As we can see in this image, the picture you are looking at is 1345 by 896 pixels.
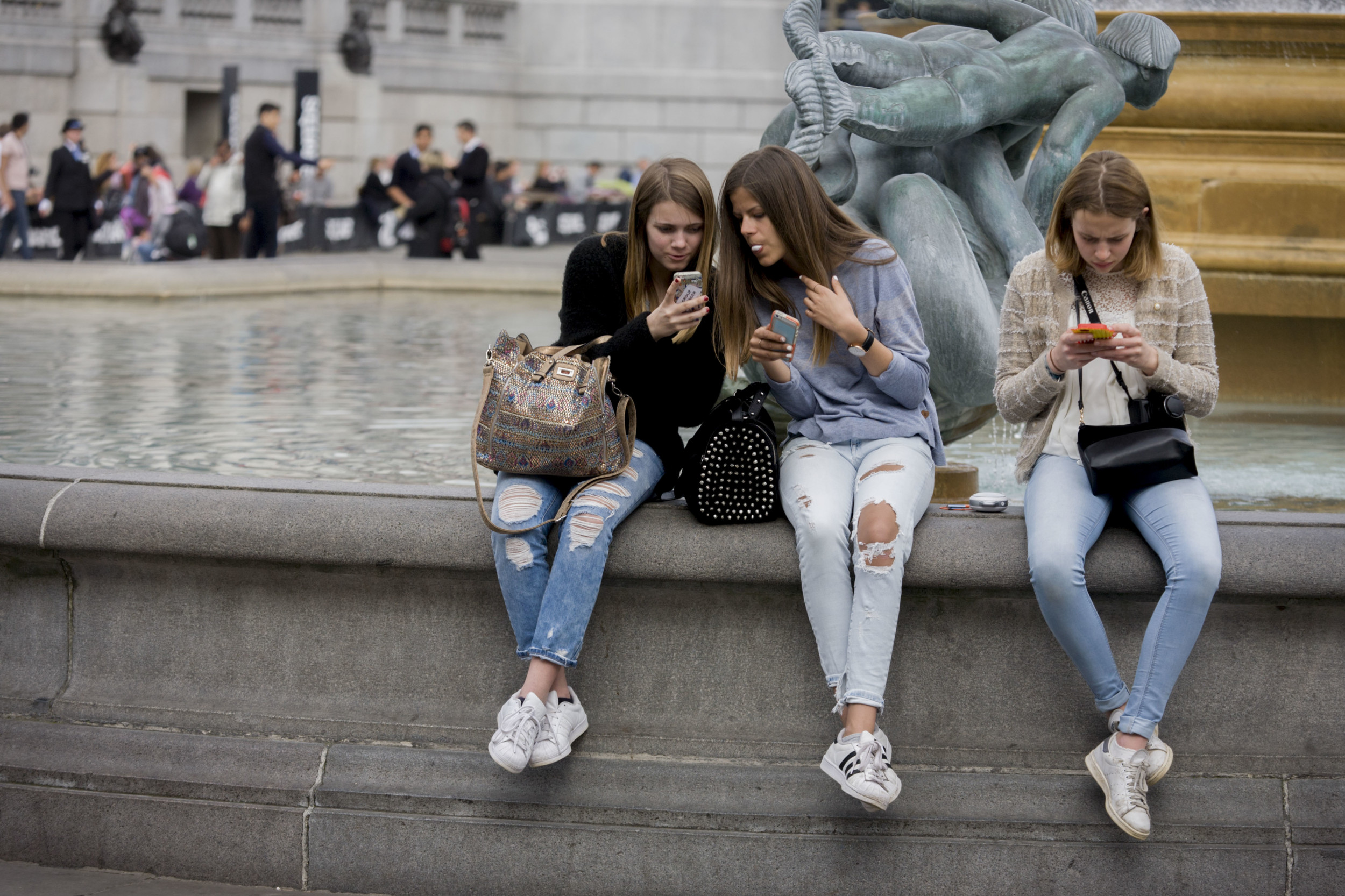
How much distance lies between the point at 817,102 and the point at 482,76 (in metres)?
31.4

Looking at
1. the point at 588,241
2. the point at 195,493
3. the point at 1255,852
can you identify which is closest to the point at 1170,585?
the point at 1255,852

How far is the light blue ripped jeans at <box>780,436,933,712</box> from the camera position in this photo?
12.3 ft

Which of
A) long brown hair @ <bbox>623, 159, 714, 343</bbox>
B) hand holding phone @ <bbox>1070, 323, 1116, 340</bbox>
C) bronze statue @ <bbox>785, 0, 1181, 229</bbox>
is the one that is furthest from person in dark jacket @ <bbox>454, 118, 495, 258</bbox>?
hand holding phone @ <bbox>1070, 323, 1116, 340</bbox>

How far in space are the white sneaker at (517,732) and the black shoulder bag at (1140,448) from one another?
1342 mm

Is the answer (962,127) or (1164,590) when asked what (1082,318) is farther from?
(962,127)

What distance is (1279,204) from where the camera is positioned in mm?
7812

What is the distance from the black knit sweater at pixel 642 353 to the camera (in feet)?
13.8

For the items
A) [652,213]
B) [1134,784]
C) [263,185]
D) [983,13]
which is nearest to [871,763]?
[1134,784]

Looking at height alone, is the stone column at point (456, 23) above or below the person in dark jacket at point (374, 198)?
above

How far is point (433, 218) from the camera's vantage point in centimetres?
2198

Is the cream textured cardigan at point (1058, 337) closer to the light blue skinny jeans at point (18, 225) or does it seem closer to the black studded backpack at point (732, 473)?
the black studded backpack at point (732, 473)

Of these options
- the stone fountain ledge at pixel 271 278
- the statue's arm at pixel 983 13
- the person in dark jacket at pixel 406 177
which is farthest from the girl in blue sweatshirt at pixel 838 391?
the person in dark jacket at pixel 406 177

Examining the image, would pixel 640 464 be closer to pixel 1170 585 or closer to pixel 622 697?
pixel 622 697

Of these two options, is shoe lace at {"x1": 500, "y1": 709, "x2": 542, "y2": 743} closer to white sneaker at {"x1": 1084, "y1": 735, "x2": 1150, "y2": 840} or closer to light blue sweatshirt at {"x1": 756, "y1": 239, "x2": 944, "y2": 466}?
light blue sweatshirt at {"x1": 756, "y1": 239, "x2": 944, "y2": 466}
